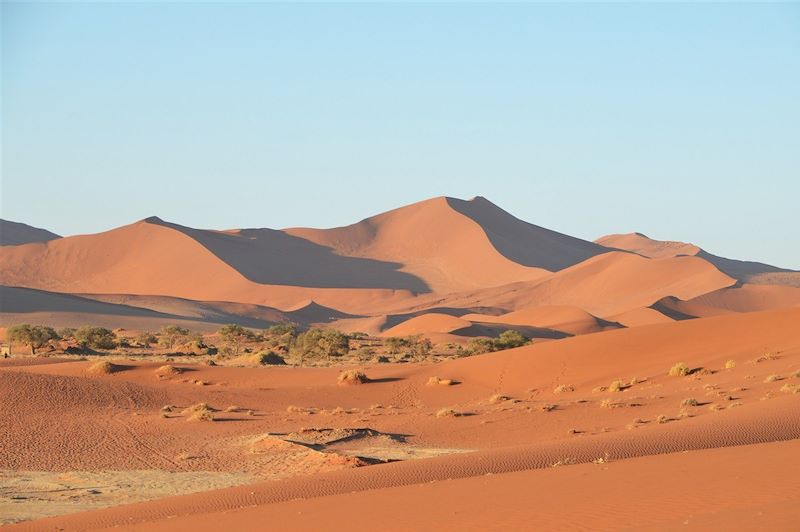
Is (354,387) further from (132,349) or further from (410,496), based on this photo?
(132,349)

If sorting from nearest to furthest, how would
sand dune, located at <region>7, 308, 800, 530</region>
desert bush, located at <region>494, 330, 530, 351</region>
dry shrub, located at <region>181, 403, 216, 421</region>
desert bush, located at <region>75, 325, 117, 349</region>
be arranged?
sand dune, located at <region>7, 308, 800, 530</region>
dry shrub, located at <region>181, 403, 216, 421</region>
desert bush, located at <region>494, 330, 530, 351</region>
desert bush, located at <region>75, 325, 117, 349</region>

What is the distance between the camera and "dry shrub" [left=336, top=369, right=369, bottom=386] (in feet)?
99.6

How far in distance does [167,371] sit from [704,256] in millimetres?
131716

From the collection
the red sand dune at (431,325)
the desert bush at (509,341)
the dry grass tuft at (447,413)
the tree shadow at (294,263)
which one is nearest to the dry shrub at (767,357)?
the dry grass tuft at (447,413)

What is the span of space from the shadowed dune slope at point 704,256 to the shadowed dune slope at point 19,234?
92.3 m

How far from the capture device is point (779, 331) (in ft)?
104

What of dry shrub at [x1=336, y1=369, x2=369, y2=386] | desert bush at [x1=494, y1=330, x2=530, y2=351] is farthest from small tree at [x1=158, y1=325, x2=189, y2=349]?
dry shrub at [x1=336, y1=369, x2=369, y2=386]

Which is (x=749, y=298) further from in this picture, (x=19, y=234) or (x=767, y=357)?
(x=19, y=234)

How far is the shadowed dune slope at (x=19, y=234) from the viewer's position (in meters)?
158

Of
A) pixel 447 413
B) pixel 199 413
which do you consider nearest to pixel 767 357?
pixel 447 413

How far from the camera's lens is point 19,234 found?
164 meters

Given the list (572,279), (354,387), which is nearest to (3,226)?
(572,279)

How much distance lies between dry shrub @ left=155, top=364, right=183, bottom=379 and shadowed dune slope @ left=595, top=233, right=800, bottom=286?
92155mm

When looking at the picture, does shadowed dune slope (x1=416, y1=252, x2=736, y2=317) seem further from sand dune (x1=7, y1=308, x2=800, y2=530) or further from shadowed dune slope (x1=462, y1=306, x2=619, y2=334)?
sand dune (x1=7, y1=308, x2=800, y2=530)
